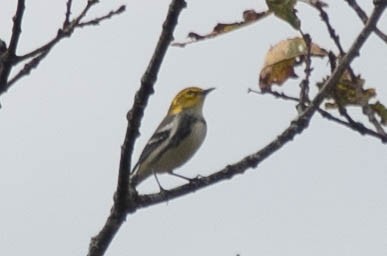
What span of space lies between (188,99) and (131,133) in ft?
28.2

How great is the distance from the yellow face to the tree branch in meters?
7.96

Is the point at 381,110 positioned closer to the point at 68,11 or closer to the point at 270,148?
the point at 270,148

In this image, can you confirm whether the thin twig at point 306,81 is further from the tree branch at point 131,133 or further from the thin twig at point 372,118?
the tree branch at point 131,133

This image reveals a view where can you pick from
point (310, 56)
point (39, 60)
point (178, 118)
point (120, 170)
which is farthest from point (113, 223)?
point (178, 118)

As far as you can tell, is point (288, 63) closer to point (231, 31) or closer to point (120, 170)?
point (231, 31)

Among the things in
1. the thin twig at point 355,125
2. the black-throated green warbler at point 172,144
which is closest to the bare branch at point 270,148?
the thin twig at point 355,125

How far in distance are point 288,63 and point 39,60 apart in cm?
136

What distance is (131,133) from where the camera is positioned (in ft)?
15.9

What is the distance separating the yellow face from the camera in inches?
522

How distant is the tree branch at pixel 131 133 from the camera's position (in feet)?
13.9

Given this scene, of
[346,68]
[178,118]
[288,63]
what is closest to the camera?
[346,68]

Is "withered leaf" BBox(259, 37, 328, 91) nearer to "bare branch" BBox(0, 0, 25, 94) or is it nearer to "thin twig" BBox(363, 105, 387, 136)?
"thin twig" BBox(363, 105, 387, 136)

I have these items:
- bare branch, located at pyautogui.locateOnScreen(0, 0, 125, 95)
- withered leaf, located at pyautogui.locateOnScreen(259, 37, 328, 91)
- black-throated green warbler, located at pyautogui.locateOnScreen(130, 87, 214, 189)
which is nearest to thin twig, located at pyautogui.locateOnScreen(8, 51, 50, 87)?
bare branch, located at pyautogui.locateOnScreen(0, 0, 125, 95)

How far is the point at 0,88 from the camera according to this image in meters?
4.63
